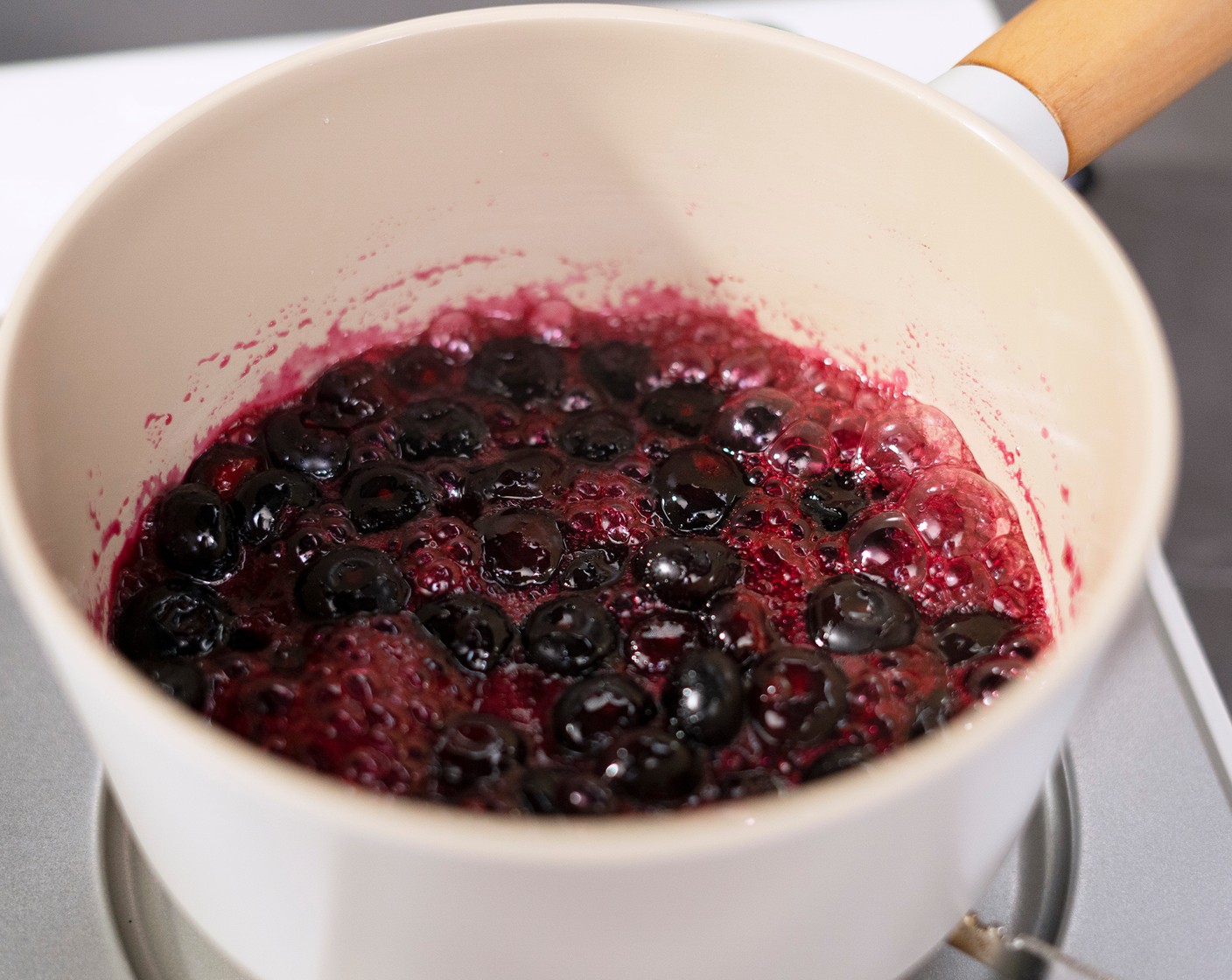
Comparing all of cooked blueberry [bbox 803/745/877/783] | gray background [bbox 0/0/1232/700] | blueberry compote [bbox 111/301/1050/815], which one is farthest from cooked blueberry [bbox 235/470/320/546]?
A: gray background [bbox 0/0/1232/700]

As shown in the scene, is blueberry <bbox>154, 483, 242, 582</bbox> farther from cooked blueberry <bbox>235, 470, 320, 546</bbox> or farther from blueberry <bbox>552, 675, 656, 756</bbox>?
blueberry <bbox>552, 675, 656, 756</bbox>

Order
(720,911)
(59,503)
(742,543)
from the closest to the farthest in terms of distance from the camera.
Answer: (720,911)
(59,503)
(742,543)

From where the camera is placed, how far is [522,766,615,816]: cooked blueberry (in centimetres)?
37

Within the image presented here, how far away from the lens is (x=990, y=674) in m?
0.44

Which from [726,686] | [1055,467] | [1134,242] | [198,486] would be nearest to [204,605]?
[198,486]

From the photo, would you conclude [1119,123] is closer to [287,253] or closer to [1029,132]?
[1029,132]

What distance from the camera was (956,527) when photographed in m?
0.49

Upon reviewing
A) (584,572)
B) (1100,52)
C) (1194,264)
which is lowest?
(1194,264)

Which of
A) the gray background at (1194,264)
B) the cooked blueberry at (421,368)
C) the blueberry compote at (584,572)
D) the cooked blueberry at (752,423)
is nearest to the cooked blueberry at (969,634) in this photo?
the blueberry compote at (584,572)

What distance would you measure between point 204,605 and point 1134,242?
1.00 meters

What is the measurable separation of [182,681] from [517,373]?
210 millimetres

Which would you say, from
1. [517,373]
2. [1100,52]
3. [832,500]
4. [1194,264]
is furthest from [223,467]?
[1194,264]

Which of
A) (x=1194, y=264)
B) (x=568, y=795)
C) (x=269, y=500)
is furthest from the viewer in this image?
(x=1194, y=264)

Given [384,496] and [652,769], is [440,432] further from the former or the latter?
[652,769]
